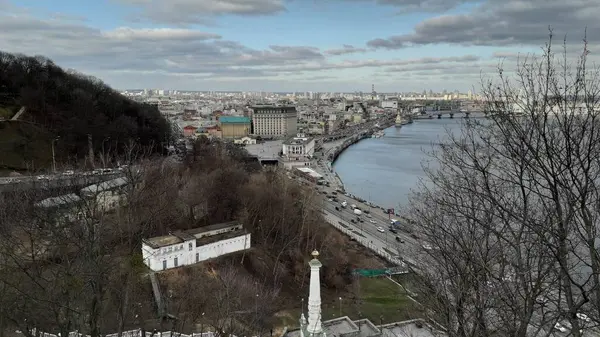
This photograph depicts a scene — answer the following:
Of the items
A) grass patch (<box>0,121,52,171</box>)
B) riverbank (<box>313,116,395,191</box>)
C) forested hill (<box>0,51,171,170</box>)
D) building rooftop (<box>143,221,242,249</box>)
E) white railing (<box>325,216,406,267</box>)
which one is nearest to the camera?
building rooftop (<box>143,221,242,249</box>)

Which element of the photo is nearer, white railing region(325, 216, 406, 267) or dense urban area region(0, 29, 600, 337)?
dense urban area region(0, 29, 600, 337)

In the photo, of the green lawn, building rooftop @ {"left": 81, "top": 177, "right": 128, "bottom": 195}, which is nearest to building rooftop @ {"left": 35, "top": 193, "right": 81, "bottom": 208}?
building rooftop @ {"left": 81, "top": 177, "right": 128, "bottom": 195}

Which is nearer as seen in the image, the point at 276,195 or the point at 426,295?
the point at 426,295

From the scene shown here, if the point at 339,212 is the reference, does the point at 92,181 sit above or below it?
above

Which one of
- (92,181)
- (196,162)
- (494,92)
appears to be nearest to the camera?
(494,92)

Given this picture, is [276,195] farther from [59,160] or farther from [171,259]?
[59,160]

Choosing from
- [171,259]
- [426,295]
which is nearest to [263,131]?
[171,259]

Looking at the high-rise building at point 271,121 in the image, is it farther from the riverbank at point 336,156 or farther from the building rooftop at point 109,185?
the building rooftop at point 109,185

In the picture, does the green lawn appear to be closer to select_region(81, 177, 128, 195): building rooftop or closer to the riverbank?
select_region(81, 177, 128, 195): building rooftop
